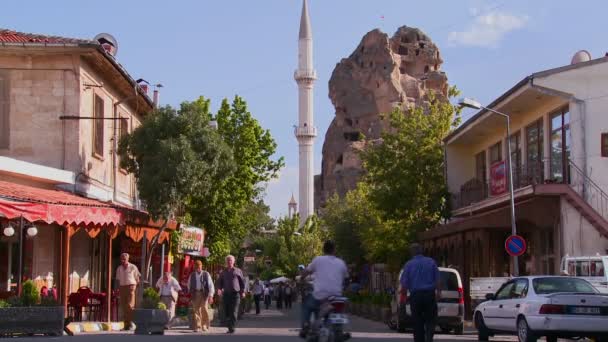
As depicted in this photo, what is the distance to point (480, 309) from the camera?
73.3 ft

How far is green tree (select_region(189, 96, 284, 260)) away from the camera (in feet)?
135

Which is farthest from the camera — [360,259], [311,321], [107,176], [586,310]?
[360,259]

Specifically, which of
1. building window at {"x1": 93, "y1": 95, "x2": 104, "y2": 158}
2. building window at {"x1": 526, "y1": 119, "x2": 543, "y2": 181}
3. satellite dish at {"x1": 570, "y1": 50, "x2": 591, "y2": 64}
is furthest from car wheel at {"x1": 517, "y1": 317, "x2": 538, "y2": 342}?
satellite dish at {"x1": 570, "y1": 50, "x2": 591, "y2": 64}

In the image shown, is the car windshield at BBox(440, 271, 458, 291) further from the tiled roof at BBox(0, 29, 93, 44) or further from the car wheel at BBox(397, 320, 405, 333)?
the tiled roof at BBox(0, 29, 93, 44)

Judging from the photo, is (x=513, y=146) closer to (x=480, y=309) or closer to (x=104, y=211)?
(x=480, y=309)

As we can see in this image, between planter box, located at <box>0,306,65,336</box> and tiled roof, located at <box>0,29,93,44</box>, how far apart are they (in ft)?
29.8

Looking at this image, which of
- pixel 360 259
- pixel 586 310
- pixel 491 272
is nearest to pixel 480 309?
pixel 586 310

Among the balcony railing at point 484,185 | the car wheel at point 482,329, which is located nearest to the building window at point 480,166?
the balcony railing at point 484,185

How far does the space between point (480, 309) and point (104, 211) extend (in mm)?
8884

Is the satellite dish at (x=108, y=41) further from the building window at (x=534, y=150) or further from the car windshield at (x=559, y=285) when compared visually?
the car windshield at (x=559, y=285)

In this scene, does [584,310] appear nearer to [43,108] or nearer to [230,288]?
[230,288]

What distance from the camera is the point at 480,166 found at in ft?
151

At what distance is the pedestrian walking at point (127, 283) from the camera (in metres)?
23.5

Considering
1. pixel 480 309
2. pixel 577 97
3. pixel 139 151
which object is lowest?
pixel 480 309
